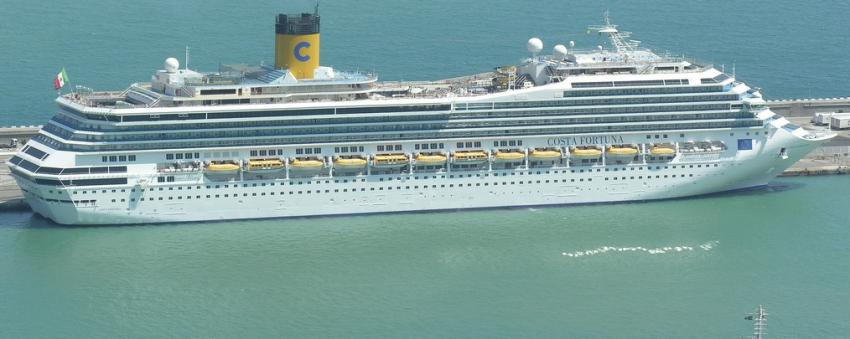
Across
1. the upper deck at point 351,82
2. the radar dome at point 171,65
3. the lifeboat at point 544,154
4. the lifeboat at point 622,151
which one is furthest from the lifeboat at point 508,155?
the radar dome at point 171,65

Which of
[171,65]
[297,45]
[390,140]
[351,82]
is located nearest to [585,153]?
[390,140]

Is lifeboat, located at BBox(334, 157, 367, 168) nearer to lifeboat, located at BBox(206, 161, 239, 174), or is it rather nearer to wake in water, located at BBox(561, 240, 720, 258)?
lifeboat, located at BBox(206, 161, 239, 174)

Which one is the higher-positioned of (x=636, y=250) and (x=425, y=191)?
(x=425, y=191)

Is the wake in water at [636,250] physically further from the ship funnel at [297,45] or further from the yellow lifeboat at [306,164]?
the ship funnel at [297,45]

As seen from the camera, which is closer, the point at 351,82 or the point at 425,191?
the point at 351,82

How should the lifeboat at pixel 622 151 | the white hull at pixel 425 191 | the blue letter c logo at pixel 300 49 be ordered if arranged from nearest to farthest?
the white hull at pixel 425 191
the blue letter c logo at pixel 300 49
the lifeboat at pixel 622 151

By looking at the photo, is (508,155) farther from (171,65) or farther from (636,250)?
(171,65)

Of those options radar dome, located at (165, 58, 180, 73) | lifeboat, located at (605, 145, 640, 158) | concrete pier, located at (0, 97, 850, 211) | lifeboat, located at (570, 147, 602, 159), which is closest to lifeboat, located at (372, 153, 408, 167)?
lifeboat, located at (570, 147, 602, 159)

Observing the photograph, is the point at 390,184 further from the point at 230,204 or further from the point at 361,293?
the point at 361,293
